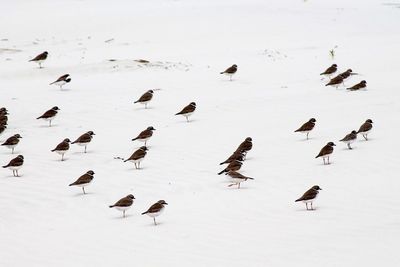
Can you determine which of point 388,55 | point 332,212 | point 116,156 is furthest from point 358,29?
point 332,212

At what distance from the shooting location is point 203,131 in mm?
21062

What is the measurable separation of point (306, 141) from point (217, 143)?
2.19 meters

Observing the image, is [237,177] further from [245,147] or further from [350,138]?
[350,138]

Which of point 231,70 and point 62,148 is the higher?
point 62,148

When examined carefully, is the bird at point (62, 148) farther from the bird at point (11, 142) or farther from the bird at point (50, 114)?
the bird at point (50, 114)

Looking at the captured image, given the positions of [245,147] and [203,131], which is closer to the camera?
[245,147]

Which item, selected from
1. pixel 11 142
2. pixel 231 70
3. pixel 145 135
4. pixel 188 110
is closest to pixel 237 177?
pixel 145 135

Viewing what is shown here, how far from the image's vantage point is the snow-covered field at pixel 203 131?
1356cm

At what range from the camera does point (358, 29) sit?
1314 inches

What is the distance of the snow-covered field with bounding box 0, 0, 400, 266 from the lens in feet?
44.5

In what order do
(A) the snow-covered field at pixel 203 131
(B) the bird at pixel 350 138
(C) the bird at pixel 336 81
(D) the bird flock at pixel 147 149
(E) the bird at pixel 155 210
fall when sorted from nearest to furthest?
(A) the snow-covered field at pixel 203 131
(E) the bird at pixel 155 210
(D) the bird flock at pixel 147 149
(B) the bird at pixel 350 138
(C) the bird at pixel 336 81

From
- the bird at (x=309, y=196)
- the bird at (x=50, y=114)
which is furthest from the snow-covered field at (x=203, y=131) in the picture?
the bird at (x=50, y=114)

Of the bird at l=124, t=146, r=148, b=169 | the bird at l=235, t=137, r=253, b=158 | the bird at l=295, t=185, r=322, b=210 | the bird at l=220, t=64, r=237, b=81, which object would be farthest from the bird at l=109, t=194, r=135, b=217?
the bird at l=220, t=64, r=237, b=81

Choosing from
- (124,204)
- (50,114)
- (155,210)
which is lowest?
(50,114)
